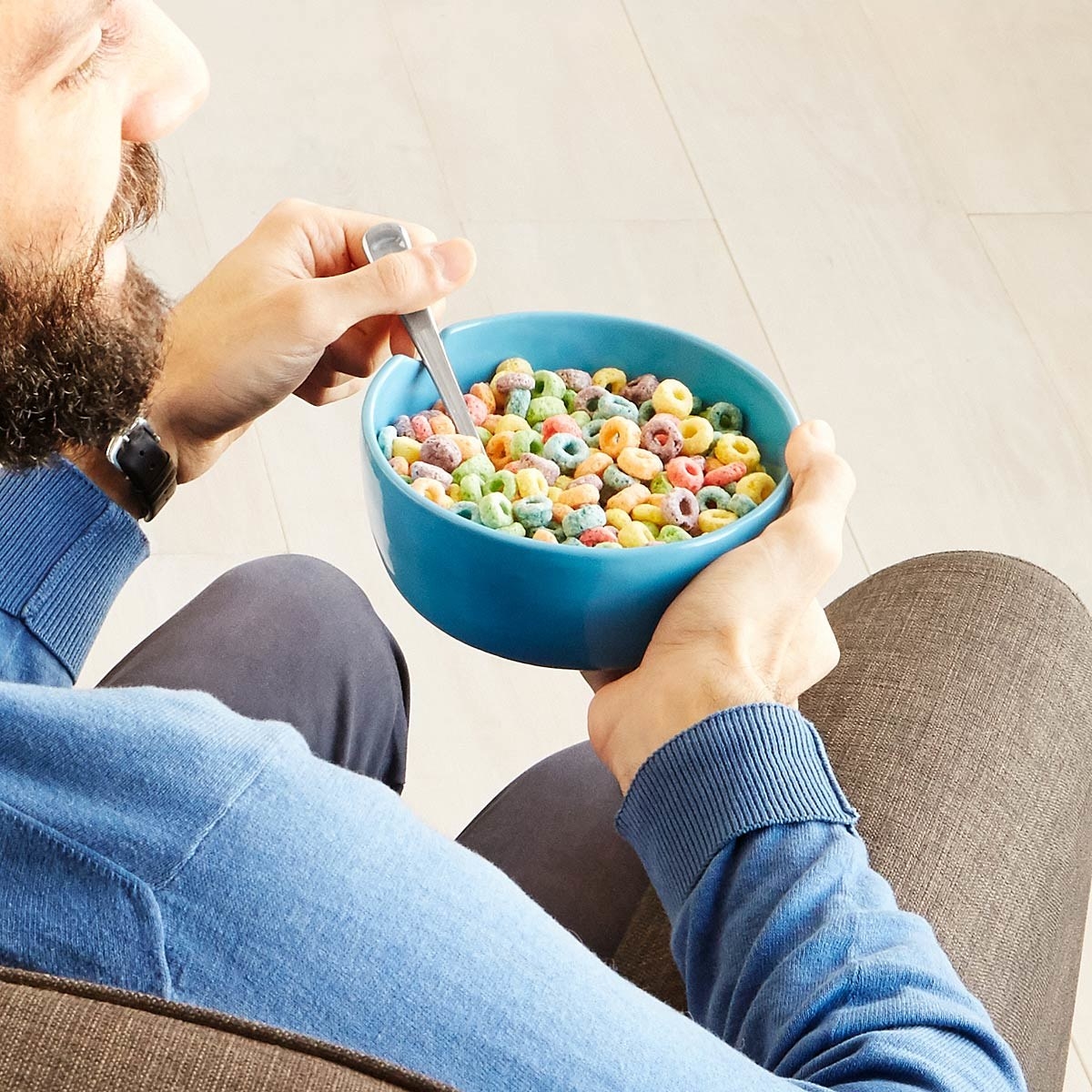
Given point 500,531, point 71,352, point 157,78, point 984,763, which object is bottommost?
point 984,763

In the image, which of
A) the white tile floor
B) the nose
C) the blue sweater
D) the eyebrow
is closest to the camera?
the blue sweater

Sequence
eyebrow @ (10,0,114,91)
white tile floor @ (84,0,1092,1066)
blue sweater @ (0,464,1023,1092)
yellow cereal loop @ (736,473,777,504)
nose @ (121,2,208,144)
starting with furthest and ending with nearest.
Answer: white tile floor @ (84,0,1092,1066) < yellow cereal loop @ (736,473,777,504) < nose @ (121,2,208,144) < eyebrow @ (10,0,114,91) < blue sweater @ (0,464,1023,1092)

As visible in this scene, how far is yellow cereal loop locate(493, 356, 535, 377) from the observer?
3.02 feet

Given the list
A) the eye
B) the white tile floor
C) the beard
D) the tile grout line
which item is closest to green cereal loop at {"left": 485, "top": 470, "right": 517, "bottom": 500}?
the beard

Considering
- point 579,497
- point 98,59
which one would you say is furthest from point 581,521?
point 98,59

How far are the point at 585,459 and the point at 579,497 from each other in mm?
53

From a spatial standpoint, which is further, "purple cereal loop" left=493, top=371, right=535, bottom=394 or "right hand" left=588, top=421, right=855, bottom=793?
"purple cereal loop" left=493, top=371, right=535, bottom=394

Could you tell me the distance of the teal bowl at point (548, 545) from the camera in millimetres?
766

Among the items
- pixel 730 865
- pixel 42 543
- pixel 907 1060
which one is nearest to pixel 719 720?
pixel 730 865

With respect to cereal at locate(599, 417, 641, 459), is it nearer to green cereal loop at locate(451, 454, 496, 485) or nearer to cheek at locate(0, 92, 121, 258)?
green cereal loop at locate(451, 454, 496, 485)

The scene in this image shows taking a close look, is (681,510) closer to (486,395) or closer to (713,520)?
(713,520)

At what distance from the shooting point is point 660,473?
0.86 meters

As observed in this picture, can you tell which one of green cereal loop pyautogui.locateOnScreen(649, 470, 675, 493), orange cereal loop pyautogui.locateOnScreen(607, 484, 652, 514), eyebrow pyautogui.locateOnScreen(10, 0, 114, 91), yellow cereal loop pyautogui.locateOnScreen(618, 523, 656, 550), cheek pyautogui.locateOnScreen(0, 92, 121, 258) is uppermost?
eyebrow pyautogui.locateOnScreen(10, 0, 114, 91)

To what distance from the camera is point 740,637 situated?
76cm
